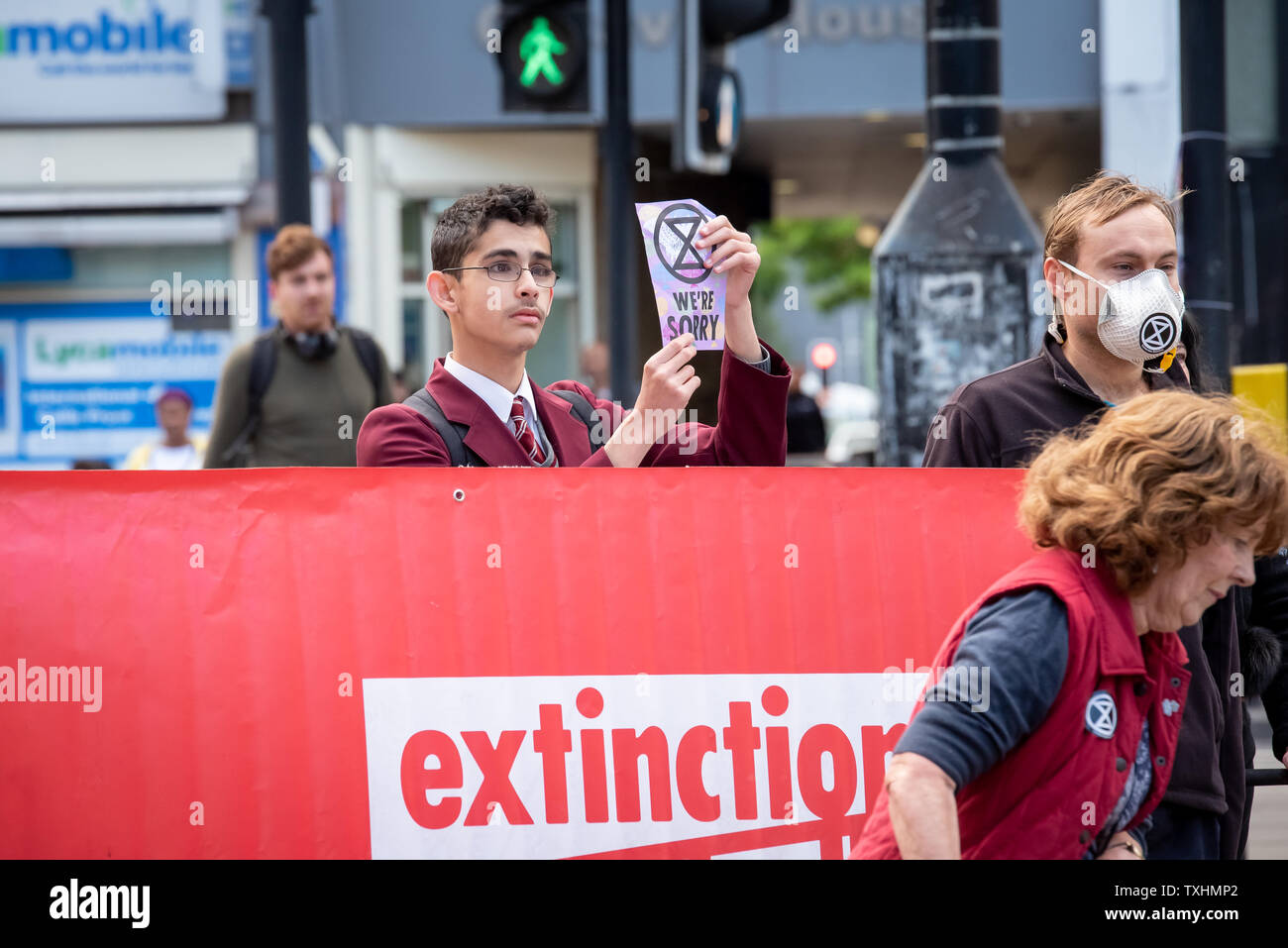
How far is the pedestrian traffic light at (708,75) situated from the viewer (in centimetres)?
675

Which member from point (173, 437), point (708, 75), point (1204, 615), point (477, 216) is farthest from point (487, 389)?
point (173, 437)

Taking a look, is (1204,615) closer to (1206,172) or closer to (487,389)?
(487,389)

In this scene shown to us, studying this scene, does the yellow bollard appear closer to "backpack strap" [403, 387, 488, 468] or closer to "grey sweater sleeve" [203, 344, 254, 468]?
"grey sweater sleeve" [203, 344, 254, 468]

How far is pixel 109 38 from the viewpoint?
1511 centimetres

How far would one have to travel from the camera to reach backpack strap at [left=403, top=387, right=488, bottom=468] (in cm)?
348

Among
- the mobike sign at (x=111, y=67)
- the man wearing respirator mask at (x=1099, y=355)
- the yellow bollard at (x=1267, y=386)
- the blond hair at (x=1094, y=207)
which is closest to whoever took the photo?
the man wearing respirator mask at (x=1099, y=355)

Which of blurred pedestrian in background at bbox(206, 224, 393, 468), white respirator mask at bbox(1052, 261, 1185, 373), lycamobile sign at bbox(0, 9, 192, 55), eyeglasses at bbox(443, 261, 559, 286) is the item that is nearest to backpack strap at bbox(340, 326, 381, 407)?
blurred pedestrian in background at bbox(206, 224, 393, 468)

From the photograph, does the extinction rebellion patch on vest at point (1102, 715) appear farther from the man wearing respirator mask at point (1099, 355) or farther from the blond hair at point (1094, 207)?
the blond hair at point (1094, 207)

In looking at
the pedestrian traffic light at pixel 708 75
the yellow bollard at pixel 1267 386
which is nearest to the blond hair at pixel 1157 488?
the pedestrian traffic light at pixel 708 75

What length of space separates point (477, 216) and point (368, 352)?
9.19ft

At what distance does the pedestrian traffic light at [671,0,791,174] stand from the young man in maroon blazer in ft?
10.9

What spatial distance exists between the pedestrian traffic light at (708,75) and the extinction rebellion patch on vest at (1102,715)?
475 centimetres
